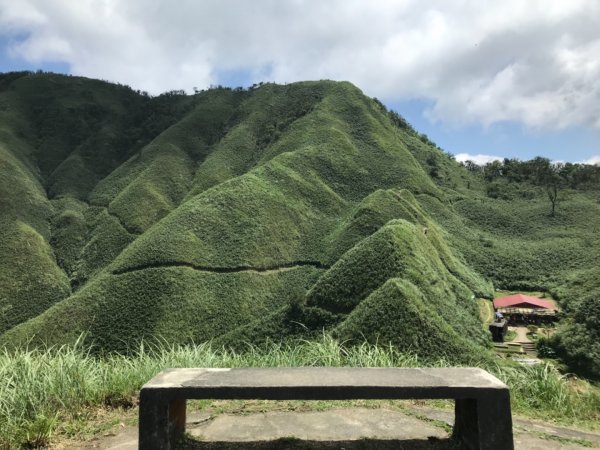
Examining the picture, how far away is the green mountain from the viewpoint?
1304 inches

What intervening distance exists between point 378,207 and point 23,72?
262 ft

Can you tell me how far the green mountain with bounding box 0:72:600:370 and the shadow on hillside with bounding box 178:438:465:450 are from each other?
17480 millimetres

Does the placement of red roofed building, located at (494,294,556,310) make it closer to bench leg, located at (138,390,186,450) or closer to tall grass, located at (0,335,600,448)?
tall grass, located at (0,335,600,448)

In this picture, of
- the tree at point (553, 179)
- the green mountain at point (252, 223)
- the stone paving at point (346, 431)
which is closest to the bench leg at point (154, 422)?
the stone paving at point (346, 431)

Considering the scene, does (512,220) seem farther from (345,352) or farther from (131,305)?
(345,352)

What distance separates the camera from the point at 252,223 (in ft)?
154

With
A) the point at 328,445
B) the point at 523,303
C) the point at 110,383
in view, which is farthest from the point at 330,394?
the point at 523,303

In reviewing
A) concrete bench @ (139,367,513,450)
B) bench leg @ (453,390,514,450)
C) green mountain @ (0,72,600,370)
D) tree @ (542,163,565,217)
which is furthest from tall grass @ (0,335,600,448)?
tree @ (542,163,565,217)

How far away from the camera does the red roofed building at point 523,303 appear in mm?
41188

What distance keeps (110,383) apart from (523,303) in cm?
4035

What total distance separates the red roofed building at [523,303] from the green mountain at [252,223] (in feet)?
6.89

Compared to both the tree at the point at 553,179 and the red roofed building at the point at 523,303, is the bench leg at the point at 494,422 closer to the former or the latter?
the red roofed building at the point at 523,303

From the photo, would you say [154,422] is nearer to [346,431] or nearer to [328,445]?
[328,445]

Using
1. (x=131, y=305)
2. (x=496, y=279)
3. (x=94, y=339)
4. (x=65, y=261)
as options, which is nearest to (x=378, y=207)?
(x=496, y=279)
